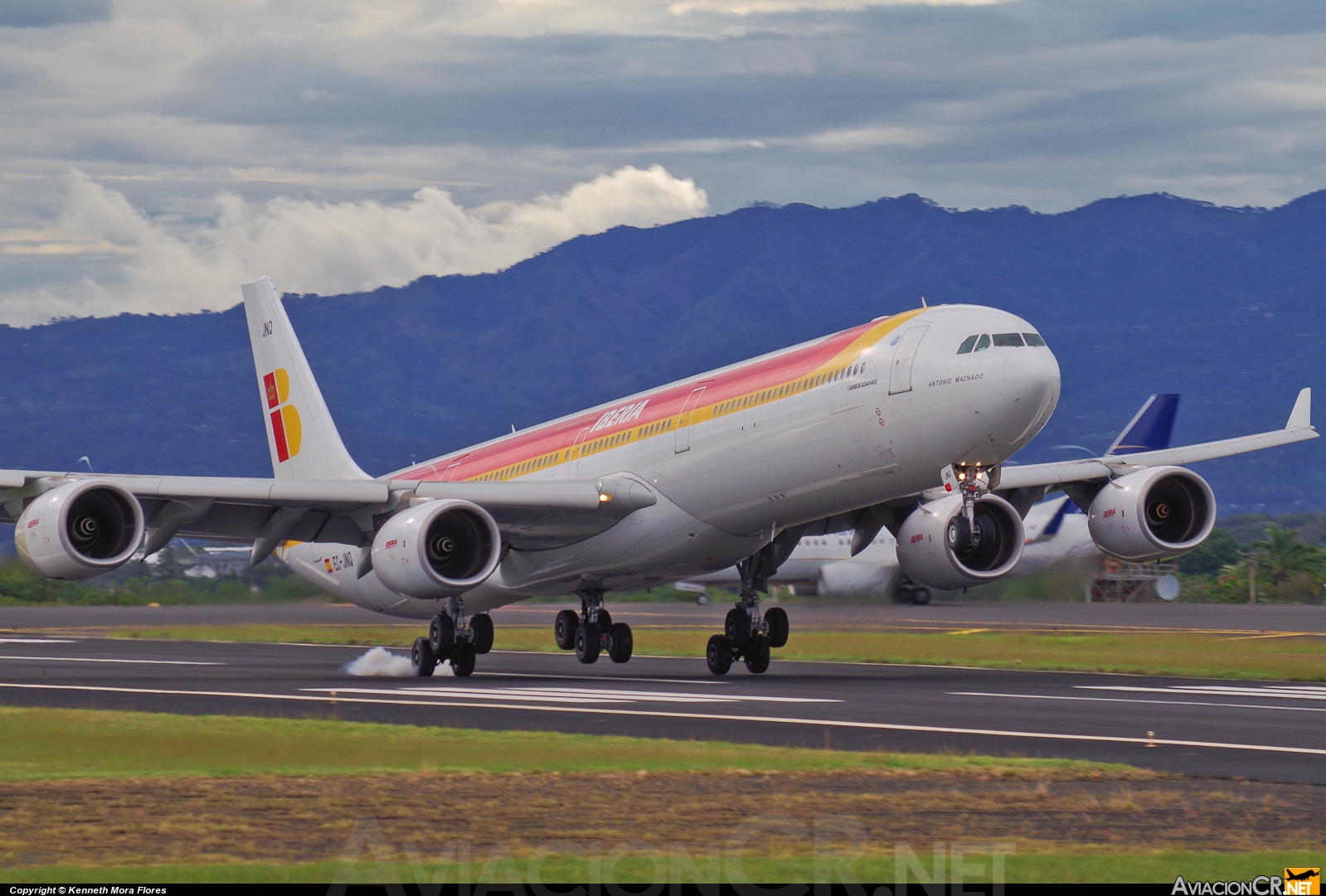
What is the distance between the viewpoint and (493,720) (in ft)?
72.8

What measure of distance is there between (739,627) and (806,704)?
8.81 metres

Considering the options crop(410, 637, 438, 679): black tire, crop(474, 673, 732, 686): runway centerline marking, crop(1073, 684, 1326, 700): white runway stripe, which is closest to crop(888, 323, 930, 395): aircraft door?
crop(1073, 684, 1326, 700): white runway stripe

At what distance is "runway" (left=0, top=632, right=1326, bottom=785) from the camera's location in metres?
19.4

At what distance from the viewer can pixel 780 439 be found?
29.8 m

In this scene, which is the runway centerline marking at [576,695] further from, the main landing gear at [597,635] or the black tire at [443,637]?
the main landing gear at [597,635]

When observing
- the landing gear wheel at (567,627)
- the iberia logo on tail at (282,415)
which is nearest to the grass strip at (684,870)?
the landing gear wheel at (567,627)

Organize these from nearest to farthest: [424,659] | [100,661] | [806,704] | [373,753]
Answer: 1. [373,753]
2. [806,704]
3. [424,659]
4. [100,661]

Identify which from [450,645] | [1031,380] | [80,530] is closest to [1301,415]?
[1031,380]

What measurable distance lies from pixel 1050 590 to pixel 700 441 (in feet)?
72.3

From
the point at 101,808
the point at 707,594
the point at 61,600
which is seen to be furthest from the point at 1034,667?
the point at 61,600

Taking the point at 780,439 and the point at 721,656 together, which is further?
the point at 721,656

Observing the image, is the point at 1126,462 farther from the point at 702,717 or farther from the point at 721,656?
the point at 702,717

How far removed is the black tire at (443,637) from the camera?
34375 millimetres

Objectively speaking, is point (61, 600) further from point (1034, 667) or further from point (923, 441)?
point (923, 441)
